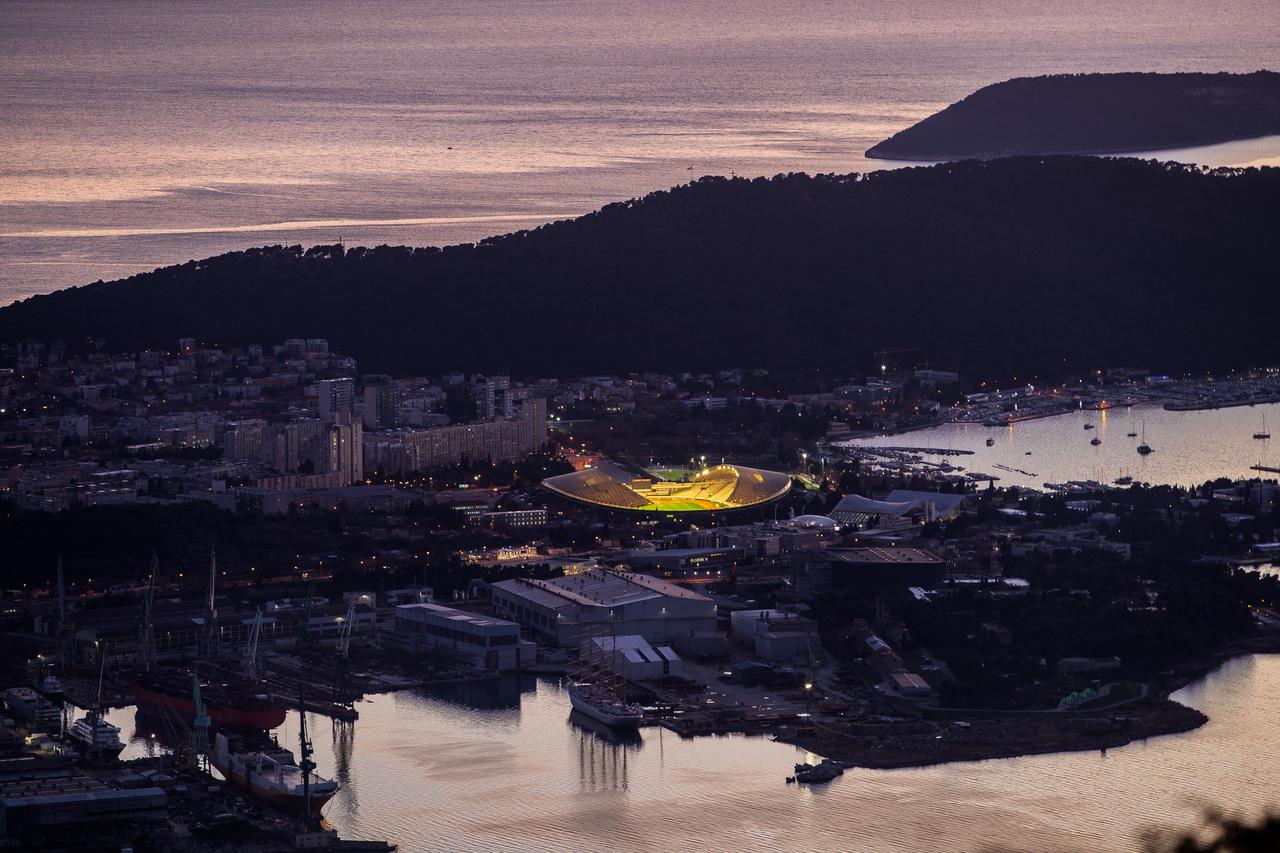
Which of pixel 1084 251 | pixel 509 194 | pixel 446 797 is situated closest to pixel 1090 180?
pixel 1084 251

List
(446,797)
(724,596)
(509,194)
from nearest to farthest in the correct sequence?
1. (446,797)
2. (724,596)
3. (509,194)

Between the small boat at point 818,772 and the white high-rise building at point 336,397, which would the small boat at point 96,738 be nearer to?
the small boat at point 818,772

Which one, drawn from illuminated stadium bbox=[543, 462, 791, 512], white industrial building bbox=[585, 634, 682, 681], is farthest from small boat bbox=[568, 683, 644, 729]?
illuminated stadium bbox=[543, 462, 791, 512]

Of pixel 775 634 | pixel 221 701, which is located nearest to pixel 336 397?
pixel 775 634

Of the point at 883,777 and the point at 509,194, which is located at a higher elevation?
the point at 509,194

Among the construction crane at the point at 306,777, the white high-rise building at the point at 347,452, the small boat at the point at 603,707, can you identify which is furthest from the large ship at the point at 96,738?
the white high-rise building at the point at 347,452

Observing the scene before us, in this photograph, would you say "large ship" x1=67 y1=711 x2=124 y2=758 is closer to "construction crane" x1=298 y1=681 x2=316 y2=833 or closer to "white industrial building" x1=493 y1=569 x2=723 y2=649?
"construction crane" x1=298 y1=681 x2=316 y2=833

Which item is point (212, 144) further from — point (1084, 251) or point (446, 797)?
point (446, 797)

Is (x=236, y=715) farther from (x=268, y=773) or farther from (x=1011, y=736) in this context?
(x=1011, y=736)
